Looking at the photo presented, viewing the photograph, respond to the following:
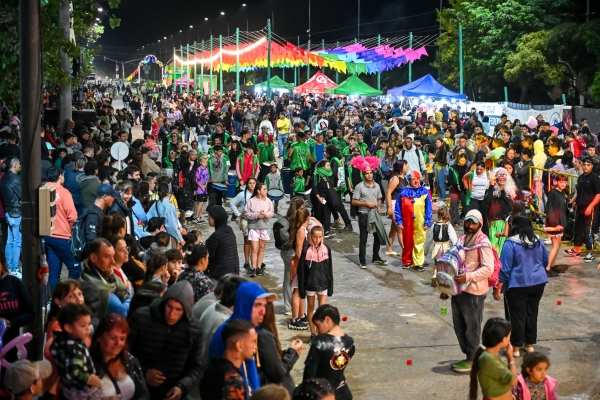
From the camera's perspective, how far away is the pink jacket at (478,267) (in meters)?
9.28

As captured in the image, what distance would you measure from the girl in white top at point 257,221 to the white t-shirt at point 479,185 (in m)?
3.78

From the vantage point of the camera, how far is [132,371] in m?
5.97

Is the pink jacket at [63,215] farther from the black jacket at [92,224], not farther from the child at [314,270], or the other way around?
the child at [314,270]

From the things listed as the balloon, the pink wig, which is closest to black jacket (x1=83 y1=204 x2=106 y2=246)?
the balloon

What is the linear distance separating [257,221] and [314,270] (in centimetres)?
345

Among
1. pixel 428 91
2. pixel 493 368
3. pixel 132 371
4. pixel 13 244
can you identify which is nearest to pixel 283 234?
pixel 13 244

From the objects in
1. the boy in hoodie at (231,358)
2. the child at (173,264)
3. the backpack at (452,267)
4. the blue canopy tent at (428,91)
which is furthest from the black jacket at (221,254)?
the blue canopy tent at (428,91)

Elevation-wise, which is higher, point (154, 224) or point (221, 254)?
point (154, 224)

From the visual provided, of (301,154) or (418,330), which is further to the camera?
(301,154)

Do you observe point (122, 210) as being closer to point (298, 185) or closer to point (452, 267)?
point (452, 267)

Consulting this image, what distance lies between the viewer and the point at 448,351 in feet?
33.3

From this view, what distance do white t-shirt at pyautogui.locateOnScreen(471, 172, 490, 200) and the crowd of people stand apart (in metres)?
0.02

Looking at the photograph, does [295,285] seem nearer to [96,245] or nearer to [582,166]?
[96,245]

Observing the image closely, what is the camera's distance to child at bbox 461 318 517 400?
6789 millimetres
